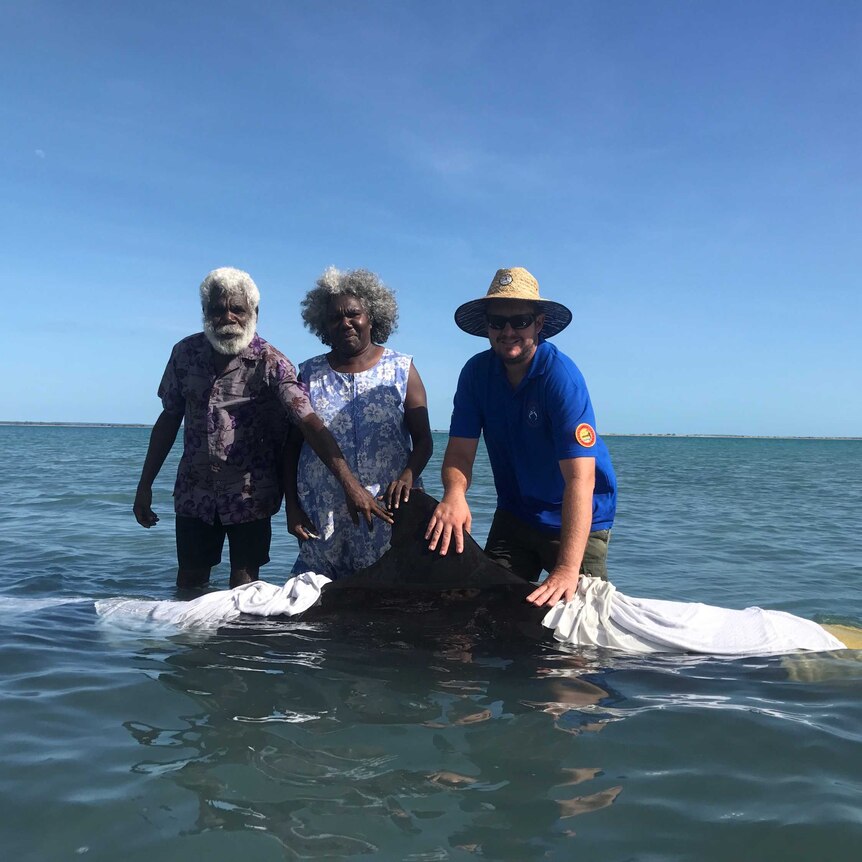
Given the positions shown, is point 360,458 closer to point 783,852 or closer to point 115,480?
point 783,852

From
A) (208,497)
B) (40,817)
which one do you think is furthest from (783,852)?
(208,497)

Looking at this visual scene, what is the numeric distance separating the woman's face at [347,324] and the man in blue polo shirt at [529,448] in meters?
0.54

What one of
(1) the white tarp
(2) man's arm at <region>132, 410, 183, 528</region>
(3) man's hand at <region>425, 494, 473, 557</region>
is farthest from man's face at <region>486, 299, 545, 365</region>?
(2) man's arm at <region>132, 410, 183, 528</region>

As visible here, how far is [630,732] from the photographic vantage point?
120 inches

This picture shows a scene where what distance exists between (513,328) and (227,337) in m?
1.56

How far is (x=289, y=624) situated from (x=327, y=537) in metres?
0.53

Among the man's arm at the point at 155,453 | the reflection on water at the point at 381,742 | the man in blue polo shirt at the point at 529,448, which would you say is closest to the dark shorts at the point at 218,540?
the man's arm at the point at 155,453

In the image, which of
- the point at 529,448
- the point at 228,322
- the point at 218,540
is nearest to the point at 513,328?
the point at 529,448

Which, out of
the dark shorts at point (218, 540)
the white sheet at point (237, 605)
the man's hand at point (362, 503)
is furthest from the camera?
the dark shorts at point (218, 540)

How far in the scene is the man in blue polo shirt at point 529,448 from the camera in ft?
12.2

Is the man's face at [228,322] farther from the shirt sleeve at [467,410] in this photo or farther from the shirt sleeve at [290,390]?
the shirt sleeve at [467,410]

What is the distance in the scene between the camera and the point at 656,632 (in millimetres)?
3783

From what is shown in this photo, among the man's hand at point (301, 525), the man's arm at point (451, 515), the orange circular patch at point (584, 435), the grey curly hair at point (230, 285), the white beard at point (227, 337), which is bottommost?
the man's hand at point (301, 525)

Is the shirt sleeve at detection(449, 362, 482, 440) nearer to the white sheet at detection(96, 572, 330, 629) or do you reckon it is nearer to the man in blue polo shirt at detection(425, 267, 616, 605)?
the man in blue polo shirt at detection(425, 267, 616, 605)
